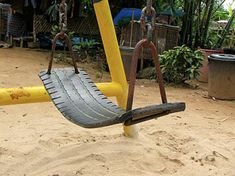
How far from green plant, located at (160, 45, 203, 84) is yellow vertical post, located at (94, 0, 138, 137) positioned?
3.06m

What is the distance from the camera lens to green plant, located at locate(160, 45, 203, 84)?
580cm

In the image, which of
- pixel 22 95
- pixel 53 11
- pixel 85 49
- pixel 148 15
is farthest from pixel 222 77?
pixel 53 11

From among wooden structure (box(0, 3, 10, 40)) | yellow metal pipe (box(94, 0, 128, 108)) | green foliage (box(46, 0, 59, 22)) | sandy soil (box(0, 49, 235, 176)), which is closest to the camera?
sandy soil (box(0, 49, 235, 176))

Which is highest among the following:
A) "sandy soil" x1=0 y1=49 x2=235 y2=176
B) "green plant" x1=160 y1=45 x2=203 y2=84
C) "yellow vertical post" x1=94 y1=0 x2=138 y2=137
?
"yellow vertical post" x1=94 y1=0 x2=138 y2=137

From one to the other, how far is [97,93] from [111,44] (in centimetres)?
48

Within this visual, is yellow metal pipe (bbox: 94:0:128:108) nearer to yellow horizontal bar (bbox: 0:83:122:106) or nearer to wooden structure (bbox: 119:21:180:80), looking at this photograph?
yellow horizontal bar (bbox: 0:83:122:106)

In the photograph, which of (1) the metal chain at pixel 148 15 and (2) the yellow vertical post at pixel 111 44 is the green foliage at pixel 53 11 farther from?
(1) the metal chain at pixel 148 15

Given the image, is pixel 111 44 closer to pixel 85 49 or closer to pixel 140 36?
pixel 140 36

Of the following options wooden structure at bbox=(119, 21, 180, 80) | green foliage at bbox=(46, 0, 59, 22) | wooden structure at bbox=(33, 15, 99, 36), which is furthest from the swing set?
wooden structure at bbox=(33, 15, 99, 36)

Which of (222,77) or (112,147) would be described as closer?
(112,147)

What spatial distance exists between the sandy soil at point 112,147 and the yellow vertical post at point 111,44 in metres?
0.27

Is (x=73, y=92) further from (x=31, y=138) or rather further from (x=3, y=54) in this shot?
(x=3, y=54)

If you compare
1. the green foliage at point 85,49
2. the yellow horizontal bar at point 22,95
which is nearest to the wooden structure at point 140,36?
the green foliage at point 85,49

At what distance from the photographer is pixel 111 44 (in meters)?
Answer: 2.79
